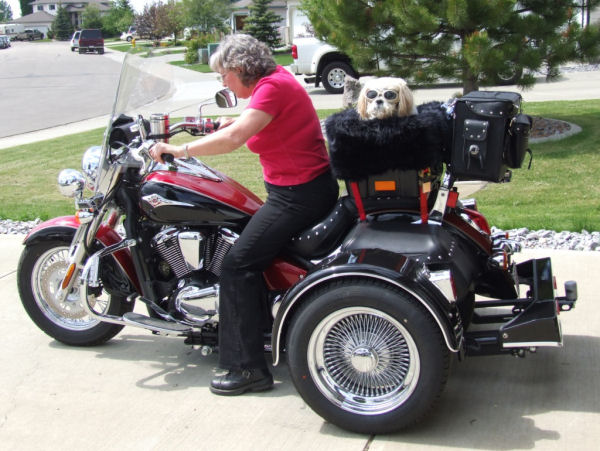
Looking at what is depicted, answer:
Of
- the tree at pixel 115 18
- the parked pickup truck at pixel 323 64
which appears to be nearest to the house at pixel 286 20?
the parked pickup truck at pixel 323 64

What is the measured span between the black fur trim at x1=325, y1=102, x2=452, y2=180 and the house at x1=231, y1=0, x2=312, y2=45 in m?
14.4

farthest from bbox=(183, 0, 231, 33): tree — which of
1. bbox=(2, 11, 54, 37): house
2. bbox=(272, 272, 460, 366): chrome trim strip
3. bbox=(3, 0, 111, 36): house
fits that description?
bbox=(2, 11, 54, 37): house

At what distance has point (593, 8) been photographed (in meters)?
9.47

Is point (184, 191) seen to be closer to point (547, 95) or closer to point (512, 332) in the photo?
point (512, 332)

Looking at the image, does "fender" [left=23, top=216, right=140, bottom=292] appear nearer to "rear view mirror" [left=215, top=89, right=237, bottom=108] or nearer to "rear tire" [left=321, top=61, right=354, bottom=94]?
"rear view mirror" [left=215, top=89, right=237, bottom=108]

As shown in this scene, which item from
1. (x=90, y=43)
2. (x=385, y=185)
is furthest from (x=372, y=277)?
(x=90, y=43)

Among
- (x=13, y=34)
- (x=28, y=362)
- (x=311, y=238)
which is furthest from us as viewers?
(x=13, y=34)

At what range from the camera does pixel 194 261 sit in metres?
3.83

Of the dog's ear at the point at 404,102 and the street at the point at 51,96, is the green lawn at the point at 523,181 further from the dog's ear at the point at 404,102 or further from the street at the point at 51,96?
the street at the point at 51,96

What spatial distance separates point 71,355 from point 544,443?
266 centimetres

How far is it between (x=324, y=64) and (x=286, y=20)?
80.0 ft

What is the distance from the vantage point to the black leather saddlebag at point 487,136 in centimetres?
320

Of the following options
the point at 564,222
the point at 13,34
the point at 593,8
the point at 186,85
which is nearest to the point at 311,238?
the point at 186,85

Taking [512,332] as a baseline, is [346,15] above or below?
above
